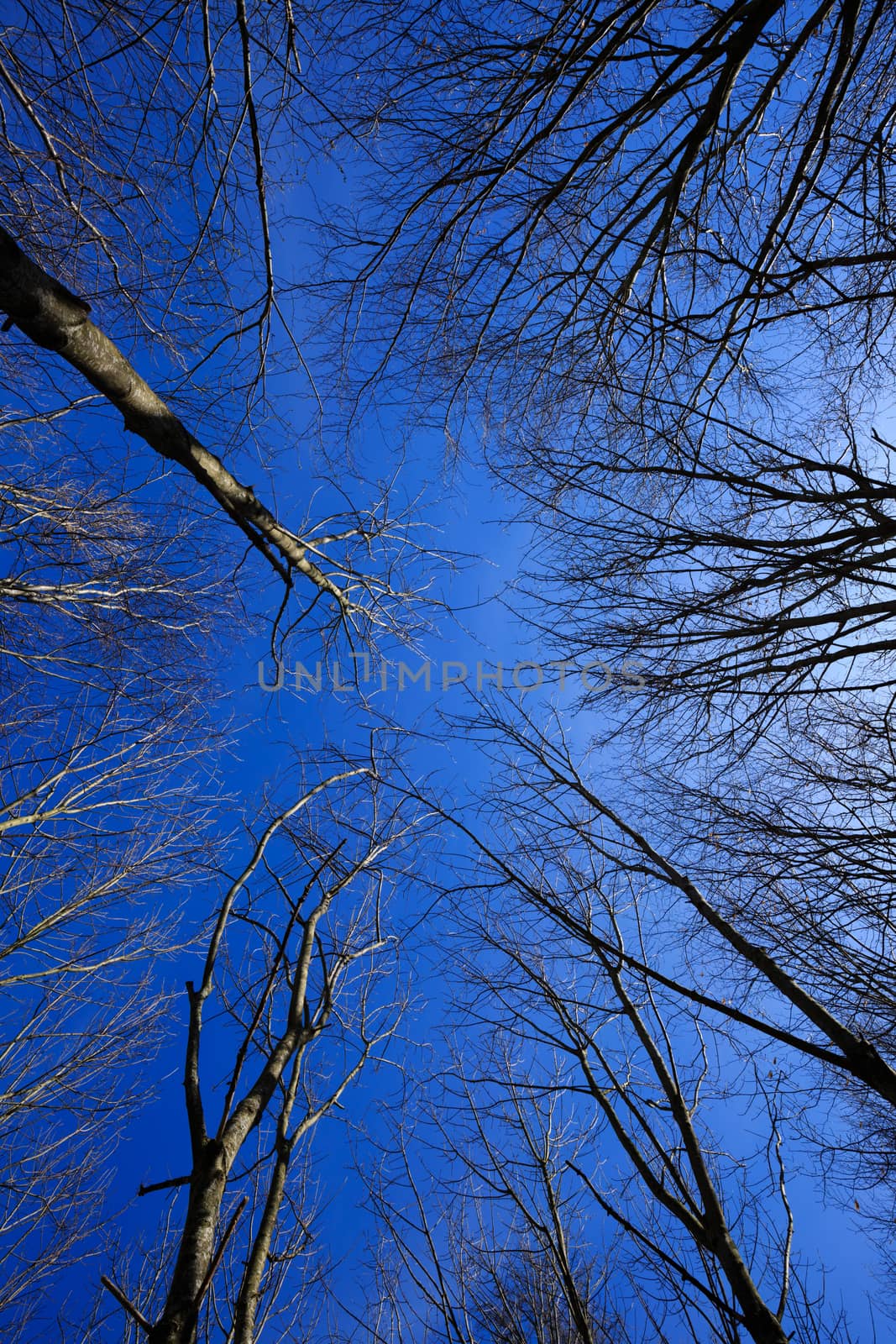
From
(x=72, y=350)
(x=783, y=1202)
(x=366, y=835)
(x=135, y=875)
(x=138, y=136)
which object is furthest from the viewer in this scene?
(x=135, y=875)

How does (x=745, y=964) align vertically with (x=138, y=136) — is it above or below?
below

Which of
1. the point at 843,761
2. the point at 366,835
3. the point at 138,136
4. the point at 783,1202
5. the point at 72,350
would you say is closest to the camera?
the point at 72,350

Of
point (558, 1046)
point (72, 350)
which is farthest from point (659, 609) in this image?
point (72, 350)

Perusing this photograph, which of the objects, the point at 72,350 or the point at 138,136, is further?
the point at 138,136

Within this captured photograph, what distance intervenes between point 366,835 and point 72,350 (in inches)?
145

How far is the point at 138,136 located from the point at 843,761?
4.22 m

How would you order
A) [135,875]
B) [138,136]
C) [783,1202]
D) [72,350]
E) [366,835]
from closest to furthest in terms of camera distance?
[72,350], [138,136], [783,1202], [366,835], [135,875]

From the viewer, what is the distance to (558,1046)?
10.1ft

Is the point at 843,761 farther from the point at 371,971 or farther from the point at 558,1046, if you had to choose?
the point at 371,971

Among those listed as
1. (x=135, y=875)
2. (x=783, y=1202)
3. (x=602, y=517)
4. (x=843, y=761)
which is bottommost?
(x=783, y=1202)

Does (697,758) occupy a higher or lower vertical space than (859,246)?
lower

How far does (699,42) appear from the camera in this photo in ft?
7.50

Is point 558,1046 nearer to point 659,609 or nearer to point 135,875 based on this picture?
point 659,609

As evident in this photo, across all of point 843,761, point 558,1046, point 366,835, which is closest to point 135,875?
point 366,835
